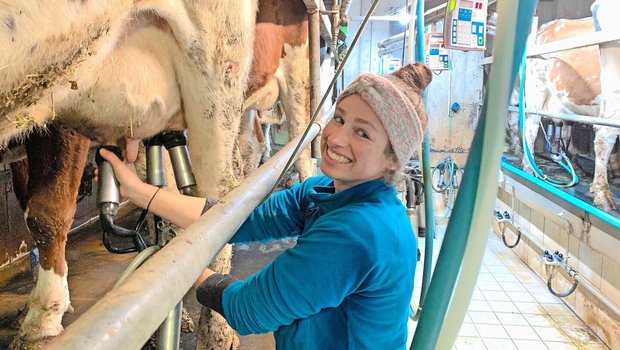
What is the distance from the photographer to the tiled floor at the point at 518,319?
326 cm

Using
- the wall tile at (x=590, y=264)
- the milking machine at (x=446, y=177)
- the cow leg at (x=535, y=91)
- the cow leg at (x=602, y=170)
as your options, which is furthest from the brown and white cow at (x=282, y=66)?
the cow leg at (x=535, y=91)

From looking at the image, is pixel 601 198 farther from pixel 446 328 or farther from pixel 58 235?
pixel 446 328

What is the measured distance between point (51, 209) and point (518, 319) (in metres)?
2.99

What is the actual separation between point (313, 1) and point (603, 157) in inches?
139

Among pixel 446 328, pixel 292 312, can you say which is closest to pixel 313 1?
pixel 292 312

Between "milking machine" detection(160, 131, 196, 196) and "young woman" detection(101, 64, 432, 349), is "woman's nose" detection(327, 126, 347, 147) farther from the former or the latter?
"milking machine" detection(160, 131, 196, 196)

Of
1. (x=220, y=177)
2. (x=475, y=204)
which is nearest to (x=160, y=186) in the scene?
(x=220, y=177)

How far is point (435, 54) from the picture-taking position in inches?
150

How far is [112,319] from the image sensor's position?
463 mm

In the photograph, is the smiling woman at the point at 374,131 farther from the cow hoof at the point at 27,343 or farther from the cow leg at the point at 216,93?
the cow hoof at the point at 27,343

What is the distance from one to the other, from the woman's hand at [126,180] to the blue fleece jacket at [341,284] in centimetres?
46

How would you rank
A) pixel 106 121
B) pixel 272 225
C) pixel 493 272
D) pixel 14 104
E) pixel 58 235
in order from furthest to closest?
pixel 493 272 → pixel 58 235 → pixel 106 121 → pixel 272 225 → pixel 14 104

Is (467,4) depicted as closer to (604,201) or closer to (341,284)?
(341,284)

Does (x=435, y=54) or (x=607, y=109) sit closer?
(x=435, y=54)
